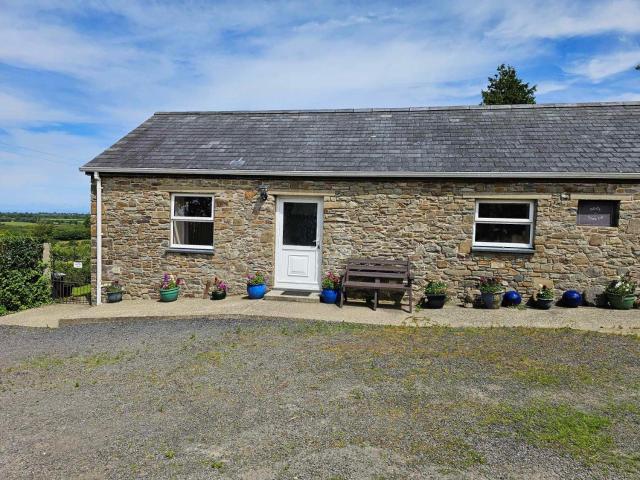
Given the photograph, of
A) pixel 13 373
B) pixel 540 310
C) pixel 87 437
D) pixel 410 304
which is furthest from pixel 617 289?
pixel 13 373

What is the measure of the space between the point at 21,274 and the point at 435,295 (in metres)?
9.62

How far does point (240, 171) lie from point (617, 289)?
8.71 metres

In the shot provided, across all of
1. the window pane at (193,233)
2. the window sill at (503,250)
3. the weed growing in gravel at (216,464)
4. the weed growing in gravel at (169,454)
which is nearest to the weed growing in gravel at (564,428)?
the weed growing in gravel at (216,464)

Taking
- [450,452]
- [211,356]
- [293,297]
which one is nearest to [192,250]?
[293,297]

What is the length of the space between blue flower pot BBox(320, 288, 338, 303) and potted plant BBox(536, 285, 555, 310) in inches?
173

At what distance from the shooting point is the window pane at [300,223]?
10539mm

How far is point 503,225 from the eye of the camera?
9.81 m

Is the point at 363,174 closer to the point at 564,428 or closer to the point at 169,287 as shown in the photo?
the point at 169,287

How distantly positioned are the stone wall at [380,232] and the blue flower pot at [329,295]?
0.62m

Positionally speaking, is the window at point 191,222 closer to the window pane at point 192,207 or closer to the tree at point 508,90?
the window pane at point 192,207

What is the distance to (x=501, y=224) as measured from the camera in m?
9.77

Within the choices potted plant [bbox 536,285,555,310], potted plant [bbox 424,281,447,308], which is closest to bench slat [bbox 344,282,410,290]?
potted plant [bbox 424,281,447,308]

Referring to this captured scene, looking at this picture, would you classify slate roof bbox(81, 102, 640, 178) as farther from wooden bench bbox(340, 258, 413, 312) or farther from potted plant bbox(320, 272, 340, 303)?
potted plant bbox(320, 272, 340, 303)

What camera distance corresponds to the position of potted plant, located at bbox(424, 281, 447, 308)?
941cm
